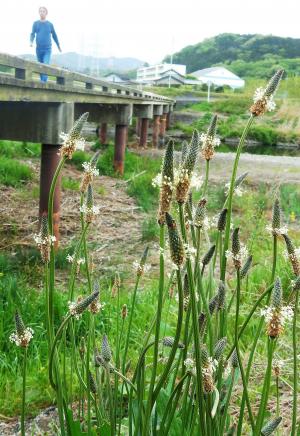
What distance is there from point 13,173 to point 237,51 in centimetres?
10653

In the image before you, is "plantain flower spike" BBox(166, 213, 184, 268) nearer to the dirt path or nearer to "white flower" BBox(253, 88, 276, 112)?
"white flower" BBox(253, 88, 276, 112)

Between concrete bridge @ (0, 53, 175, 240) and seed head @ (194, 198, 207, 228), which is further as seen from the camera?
concrete bridge @ (0, 53, 175, 240)

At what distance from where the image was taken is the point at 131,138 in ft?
79.4

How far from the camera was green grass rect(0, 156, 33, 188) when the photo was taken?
8.97 metres

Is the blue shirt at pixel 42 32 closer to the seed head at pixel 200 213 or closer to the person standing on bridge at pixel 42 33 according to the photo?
the person standing on bridge at pixel 42 33

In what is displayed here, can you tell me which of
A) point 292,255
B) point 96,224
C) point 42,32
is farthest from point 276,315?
point 42,32

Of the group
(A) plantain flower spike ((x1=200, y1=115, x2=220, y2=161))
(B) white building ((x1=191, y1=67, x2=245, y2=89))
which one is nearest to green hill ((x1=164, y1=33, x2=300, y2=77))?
(B) white building ((x1=191, y1=67, x2=245, y2=89))

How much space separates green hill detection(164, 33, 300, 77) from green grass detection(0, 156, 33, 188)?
88.6m

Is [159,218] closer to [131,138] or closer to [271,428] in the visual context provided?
[271,428]

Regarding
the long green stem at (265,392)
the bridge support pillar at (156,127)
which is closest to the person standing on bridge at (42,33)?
the long green stem at (265,392)

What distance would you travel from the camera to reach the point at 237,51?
109688 mm

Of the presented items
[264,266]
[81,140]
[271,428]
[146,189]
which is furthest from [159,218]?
[146,189]

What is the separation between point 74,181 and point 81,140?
27.5 feet

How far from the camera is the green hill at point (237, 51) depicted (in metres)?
103
